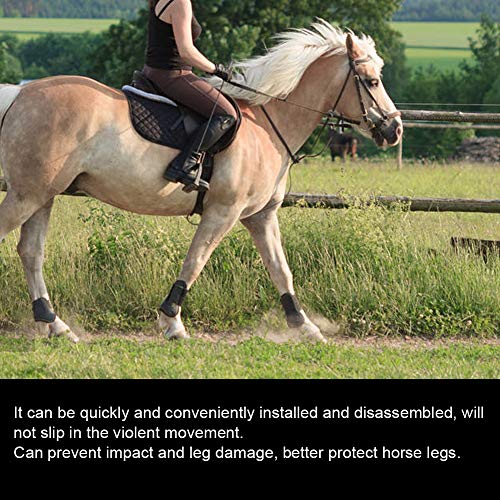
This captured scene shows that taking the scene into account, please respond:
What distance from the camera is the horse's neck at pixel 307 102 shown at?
7.26m

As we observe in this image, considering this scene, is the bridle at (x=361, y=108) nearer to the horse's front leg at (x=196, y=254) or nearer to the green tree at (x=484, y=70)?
the horse's front leg at (x=196, y=254)

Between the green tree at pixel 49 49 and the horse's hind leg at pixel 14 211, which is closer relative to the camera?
the horse's hind leg at pixel 14 211

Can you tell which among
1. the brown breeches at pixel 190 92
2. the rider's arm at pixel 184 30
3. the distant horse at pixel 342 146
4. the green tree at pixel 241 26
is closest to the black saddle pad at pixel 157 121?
the brown breeches at pixel 190 92

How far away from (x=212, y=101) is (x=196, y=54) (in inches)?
13.3

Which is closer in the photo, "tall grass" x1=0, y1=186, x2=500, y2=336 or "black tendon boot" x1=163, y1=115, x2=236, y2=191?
"black tendon boot" x1=163, y1=115, x2=236, y2=191

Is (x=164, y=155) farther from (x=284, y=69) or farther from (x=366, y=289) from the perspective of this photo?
(x=366, y=289)

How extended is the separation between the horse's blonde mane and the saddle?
395 millimetres

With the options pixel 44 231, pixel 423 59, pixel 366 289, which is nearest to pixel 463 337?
pixel 366 289

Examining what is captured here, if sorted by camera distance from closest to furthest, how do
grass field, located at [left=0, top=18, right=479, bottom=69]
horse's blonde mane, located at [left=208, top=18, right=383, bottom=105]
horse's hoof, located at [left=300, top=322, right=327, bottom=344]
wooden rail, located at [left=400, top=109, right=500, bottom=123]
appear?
horse's blonde mane, located at [left=208, top=18, right=383, bottom=105] → horse's hoof, located at [left=300, top=322, right=327, bottom=344] → wooden rail, located at [left=400, top=109, right=500, bottom=123] → grass field, located at [left=0, top=18, right=479, bottom=69]

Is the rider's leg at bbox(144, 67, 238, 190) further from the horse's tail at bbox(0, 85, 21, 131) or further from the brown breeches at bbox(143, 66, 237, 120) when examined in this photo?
the horse's tail at bbox(0, 85, 21, 131)

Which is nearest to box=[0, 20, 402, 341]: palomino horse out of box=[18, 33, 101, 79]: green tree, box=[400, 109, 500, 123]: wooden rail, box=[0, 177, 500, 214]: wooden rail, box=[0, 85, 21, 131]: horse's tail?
box=[0, 85, 21, 131]: horse's tail

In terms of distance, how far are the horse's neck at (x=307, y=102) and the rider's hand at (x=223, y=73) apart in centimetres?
54

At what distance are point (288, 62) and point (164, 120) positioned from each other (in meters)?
1.04

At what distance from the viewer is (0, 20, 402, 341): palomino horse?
6.60 m
